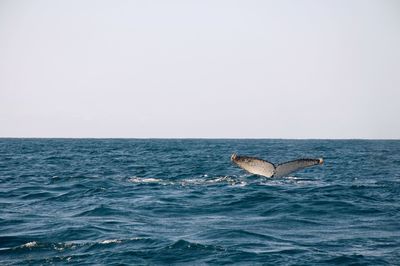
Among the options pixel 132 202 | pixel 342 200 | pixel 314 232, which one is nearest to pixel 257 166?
pixel 342 200

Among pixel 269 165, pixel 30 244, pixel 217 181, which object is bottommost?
pixel 30 244

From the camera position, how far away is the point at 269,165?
18.4 metres

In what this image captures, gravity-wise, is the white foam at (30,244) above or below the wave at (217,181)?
below

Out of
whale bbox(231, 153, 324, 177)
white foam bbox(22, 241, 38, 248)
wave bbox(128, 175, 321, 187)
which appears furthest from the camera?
wave bbox(128, 175, 321, 187)

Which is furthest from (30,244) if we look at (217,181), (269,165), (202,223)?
(217,181)

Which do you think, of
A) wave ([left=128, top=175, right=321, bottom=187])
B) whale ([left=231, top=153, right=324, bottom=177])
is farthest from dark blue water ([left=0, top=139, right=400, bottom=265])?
whale ([left=231, top=153, right=324, bottom=177])

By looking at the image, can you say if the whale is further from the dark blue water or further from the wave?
the wave

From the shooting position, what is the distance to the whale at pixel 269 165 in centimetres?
1756

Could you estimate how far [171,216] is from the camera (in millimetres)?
13898

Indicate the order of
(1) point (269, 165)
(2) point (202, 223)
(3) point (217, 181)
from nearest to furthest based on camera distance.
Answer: (2) point (202, 223)
(1) point (269, 165)
(3) point (217, 181)

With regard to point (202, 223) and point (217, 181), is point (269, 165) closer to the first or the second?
point (217, 181)

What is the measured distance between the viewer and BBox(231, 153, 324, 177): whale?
17.6 meters

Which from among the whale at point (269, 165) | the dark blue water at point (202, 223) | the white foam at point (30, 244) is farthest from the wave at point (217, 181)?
the white foam at point (30, 244)

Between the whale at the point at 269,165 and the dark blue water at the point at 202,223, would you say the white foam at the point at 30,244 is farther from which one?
the whale at the point at 269,165
